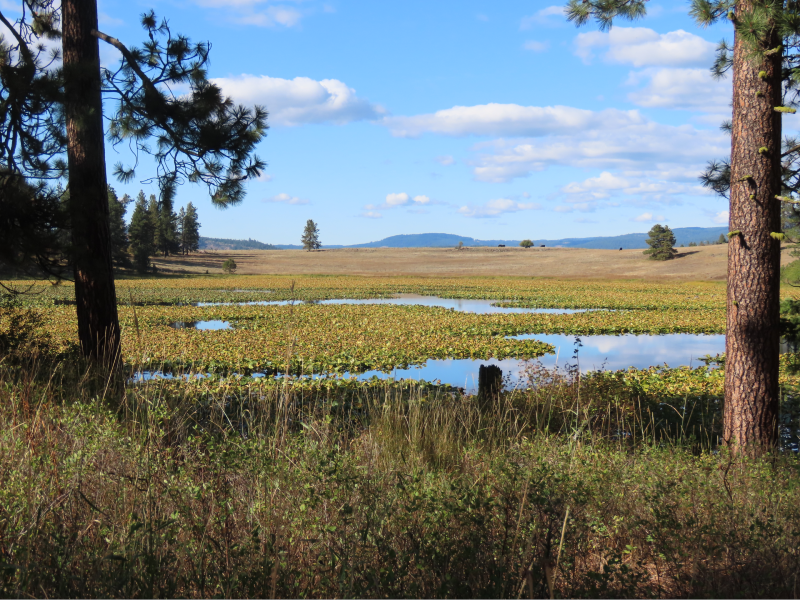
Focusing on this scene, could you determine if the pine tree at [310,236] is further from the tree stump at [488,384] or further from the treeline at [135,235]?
the tree stump at [488,384]

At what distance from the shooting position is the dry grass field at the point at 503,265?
189 feet

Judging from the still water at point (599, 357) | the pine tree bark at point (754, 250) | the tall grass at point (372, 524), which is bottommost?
the still water at point (599, 357)

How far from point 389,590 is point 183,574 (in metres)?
0.93

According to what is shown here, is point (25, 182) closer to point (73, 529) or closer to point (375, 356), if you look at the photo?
point (73, 529)

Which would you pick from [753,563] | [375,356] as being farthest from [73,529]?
[375,356]

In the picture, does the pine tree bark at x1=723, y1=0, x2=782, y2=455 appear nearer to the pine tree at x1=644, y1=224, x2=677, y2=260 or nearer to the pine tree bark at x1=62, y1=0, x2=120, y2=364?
the pine tree bark at x1=62, y1=0, x2=120, y2=364

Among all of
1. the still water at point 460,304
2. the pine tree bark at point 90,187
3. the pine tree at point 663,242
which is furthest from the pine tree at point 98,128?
the pine tree at point 663,242

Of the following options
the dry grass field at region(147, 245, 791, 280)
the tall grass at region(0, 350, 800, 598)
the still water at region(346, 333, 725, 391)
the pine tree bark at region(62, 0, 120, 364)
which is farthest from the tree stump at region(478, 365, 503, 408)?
the dry grass field at region(147, 245, 791, 280)

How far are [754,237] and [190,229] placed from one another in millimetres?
98656

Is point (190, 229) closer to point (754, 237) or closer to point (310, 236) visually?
point (310, 236)

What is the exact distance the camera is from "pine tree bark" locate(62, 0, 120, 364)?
24.7ft

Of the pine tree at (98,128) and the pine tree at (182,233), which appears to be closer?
the pine tree at (98,128)

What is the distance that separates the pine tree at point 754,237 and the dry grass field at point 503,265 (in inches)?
1974

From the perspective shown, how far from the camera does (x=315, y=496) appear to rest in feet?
10.3
